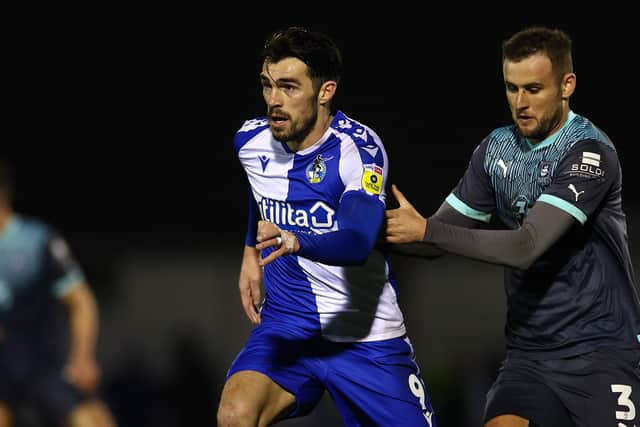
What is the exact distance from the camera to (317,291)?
4.11 meters

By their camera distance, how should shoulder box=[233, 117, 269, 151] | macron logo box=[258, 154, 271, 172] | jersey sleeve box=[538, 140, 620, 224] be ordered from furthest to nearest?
shoulder box=[233, 117, 269, 151], macron logo box=[258, 154, 271, 172], jersey sleeve box=[538, 140, 620, 224]

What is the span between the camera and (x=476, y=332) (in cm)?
750

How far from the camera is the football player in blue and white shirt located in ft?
13.0

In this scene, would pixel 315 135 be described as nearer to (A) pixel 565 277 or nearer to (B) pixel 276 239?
(B) pixel 276 239

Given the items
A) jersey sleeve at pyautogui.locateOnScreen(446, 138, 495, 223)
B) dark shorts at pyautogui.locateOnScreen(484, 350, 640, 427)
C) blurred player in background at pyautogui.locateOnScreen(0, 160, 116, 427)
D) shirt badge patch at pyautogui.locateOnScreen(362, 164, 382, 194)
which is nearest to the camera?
dark shorts at pyautogui.locateOnScreen(484, 350, 640, 427)

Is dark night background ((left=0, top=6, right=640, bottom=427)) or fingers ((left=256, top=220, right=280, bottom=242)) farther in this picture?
dark night background ((left=0, top=6, right=640, bottom=427))

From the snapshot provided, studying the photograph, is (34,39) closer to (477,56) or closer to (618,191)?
(477,56)

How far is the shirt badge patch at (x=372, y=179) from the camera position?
149 inches

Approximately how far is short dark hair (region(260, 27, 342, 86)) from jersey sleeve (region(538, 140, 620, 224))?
1043 mm

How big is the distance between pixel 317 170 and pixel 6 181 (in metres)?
4.23

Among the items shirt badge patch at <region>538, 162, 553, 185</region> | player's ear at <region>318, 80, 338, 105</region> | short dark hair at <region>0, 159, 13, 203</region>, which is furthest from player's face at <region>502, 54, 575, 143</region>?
short dark hair at <region>0, 159, 13, 203</region>

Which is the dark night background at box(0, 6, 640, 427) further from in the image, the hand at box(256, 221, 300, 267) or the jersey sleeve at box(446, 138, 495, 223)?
the hand at box(256, 221, 300, 267)

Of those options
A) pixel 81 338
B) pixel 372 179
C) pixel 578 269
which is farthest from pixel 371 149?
pixel 81 338

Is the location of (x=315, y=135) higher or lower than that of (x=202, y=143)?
higher
